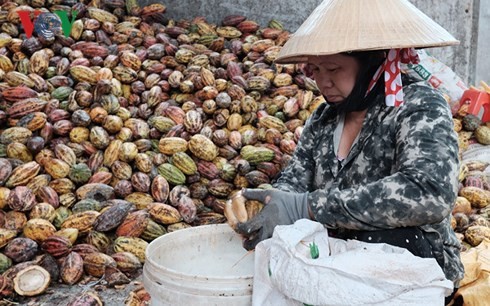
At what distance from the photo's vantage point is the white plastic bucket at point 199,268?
191cm

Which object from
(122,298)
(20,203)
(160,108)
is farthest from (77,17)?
→ (122,298)

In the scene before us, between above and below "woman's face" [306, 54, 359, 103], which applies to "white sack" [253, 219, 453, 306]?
below

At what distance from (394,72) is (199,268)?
1.12m

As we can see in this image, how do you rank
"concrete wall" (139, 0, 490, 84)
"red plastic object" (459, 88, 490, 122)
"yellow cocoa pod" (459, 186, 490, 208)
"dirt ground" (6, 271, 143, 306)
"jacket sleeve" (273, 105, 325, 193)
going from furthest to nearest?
"concrete wall" (139, 0, 490, 84) < "red plastic object" (459, 88, 490, 122) < "yellow cocoa pod" (459, 186, 490, 208) < "dirt ground" (6, 271, 143, 306) < "jacket sleeve" (273, 105, 325, 193)

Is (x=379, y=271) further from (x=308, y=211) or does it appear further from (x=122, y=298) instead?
(x=122, y=298)

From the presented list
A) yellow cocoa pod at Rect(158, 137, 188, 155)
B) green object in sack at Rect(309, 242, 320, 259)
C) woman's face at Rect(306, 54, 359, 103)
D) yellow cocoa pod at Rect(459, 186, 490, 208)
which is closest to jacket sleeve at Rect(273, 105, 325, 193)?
woman's face at Rect(306, 54, 359, 103)

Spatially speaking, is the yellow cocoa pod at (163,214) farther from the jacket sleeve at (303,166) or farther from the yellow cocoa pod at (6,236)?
the jacket sleeve at (303,166)

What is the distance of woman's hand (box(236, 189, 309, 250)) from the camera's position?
85.2 inches

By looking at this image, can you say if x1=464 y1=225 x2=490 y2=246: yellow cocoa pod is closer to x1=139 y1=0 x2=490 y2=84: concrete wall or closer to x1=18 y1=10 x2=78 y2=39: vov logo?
x1=139 y1=0 x2=490 y2=84: concrete wall

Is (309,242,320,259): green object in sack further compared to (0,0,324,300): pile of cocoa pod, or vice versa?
(0,0,324,300): pile of cocoa pod

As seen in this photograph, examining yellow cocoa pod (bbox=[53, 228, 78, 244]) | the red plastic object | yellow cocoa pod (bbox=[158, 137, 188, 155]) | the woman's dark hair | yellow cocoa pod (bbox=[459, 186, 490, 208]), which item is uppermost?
the woman's dark hair

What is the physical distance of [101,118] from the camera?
16.9ft

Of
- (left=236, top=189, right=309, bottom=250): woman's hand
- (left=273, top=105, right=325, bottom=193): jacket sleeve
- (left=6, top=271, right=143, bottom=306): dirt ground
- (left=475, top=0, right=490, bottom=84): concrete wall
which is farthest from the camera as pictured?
(left=475, top=0, right=490, bottom=84): concrete wall

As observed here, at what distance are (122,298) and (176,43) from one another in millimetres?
3601
